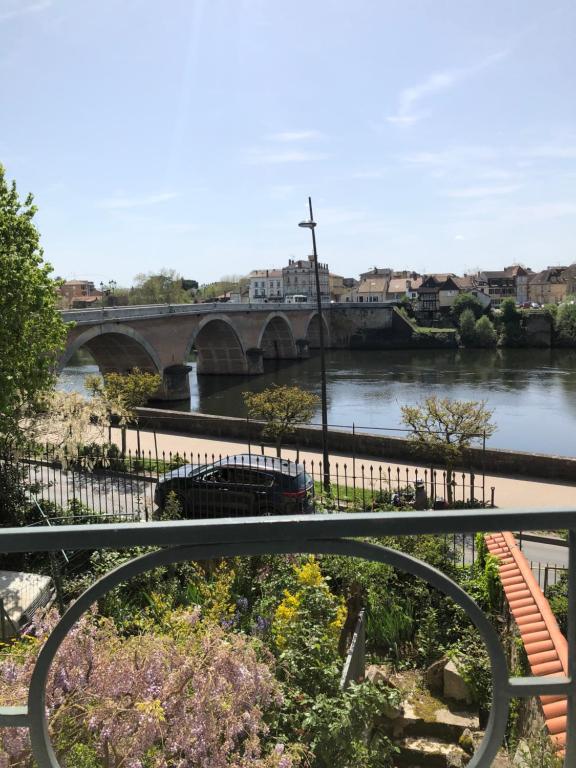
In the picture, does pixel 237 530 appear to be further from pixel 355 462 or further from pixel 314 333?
pixel 314 333

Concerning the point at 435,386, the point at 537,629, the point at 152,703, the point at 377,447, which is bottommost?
the point at 435,386

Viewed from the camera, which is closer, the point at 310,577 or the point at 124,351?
the point at 310,577

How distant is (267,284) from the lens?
406ft

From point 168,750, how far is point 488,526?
1.43 metres

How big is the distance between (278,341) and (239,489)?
56.8 meters

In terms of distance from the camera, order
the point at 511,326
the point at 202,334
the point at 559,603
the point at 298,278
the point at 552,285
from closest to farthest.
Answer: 1. the point at 559,603
2. the point at 202,334
3. the point at 511,326
4. the point at 552,285
5. the point at 298,278

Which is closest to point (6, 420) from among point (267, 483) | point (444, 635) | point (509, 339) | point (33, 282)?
point (33, 282)

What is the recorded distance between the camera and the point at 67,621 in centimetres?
120

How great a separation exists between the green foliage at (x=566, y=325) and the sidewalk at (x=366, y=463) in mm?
54814

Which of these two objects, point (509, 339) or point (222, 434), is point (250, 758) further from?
point (509, 339)

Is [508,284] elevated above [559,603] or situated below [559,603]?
above

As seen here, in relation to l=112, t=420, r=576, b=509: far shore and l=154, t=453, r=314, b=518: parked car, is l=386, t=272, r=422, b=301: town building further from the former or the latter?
l=154, t=453, r=314, b=518: parked car

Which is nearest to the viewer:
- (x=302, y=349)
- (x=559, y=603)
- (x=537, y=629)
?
(x=537, y=629)

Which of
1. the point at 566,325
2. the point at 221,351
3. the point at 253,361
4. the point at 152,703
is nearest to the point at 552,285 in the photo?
the point at 566,325
